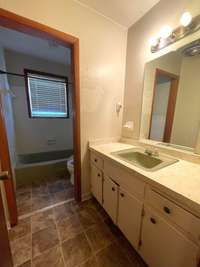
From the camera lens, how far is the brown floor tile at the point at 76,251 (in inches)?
41.9

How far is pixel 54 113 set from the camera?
3.00 m

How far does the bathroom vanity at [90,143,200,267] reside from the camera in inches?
26.1

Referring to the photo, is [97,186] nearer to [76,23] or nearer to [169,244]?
[169,244]

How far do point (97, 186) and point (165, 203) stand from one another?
0.99 metres

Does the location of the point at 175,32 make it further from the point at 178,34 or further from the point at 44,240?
the point at 44,240

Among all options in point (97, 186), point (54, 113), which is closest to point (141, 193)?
point (97, 186)

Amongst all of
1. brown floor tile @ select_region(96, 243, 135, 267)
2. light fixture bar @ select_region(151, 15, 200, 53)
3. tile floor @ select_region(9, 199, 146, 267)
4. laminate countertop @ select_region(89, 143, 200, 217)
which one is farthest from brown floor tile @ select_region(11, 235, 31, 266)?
light fixture bar @ select_region(151, 15, 200, 53)

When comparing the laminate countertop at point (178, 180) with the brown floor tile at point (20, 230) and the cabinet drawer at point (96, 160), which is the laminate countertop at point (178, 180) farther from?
the brown floor tile at point (20, 230)

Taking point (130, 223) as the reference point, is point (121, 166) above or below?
above

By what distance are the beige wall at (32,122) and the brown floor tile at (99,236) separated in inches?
84.3

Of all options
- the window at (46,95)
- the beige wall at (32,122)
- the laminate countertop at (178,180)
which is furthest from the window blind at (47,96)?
the laminate countertop at (178,180)

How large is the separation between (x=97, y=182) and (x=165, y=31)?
1903mm

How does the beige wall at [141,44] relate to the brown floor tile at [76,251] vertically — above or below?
above

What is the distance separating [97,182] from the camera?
1.60 metres
